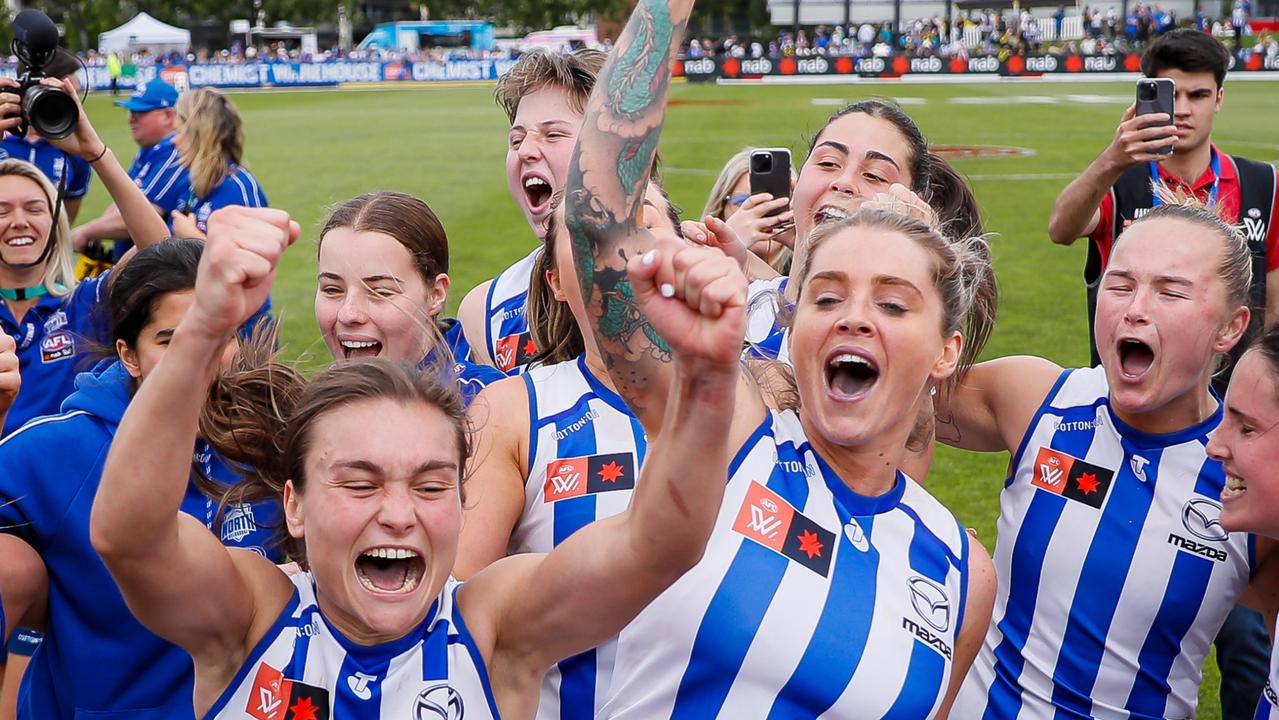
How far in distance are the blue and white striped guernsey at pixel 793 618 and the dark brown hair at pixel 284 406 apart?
539mm

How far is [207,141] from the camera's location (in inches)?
319

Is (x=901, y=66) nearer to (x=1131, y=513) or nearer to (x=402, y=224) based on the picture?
(x=402, y=224)

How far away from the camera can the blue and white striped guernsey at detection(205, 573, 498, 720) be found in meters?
2.30

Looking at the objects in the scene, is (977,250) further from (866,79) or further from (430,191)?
(866,79)

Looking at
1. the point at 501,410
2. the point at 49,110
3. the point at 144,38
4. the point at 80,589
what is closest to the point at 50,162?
the point at 49,110

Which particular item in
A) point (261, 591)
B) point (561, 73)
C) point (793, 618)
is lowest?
point (793, 618)

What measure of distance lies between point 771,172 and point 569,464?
200 centimetres

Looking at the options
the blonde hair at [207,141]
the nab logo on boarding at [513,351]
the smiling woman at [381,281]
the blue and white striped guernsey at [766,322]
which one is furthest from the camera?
the blonde hair at [207,141]

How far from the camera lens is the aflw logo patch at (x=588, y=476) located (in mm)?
2711

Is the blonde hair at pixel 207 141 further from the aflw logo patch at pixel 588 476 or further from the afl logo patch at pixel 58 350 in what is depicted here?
the aflw logo patch at pixel 588 476

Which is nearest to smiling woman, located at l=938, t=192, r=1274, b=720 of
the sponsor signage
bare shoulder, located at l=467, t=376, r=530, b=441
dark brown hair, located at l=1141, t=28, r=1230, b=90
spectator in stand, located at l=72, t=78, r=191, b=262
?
bare shoulder, located at l=467, t=376, r=530, b=441

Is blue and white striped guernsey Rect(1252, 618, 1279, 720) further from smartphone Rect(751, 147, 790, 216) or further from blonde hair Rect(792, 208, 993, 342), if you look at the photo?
smartphone Rect(751, 147, 790, 216)

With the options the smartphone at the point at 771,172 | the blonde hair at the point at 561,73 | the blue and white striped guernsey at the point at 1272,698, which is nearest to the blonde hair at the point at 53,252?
the blonde hair at the point at 561,73

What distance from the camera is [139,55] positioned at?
177 ft
